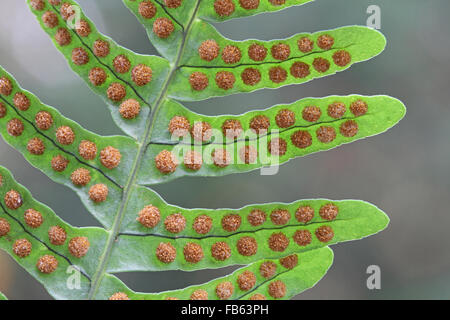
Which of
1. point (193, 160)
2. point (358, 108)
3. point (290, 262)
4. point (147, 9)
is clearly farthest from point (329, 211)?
point (147, 9)

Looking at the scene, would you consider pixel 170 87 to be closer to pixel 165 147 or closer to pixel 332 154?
pixel 165 147

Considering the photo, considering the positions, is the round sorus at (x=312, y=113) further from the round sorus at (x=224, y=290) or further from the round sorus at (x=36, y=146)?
the round sorus at (x=36, y=146)

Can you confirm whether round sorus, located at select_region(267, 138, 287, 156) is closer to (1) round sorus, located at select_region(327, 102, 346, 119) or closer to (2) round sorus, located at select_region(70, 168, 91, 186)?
(1) round sorus, located at select_region(327, 102, 346, 119)

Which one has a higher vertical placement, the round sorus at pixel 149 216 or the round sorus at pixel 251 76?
the round sorus at pixel 251 76

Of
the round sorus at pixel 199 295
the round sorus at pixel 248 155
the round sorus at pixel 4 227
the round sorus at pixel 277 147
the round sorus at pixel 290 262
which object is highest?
the round sorus at pixel 277 147

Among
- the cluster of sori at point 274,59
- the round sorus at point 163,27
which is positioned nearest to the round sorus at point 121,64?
the round sorus at point 163,27

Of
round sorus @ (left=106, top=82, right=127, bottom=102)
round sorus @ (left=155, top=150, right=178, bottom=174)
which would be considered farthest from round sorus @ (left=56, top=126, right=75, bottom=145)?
round sorus @ (left=155, top=150, right=178, bottom=174)

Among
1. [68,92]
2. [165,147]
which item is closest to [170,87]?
[165,147]

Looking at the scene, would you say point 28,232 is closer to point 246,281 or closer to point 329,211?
point 246,281
